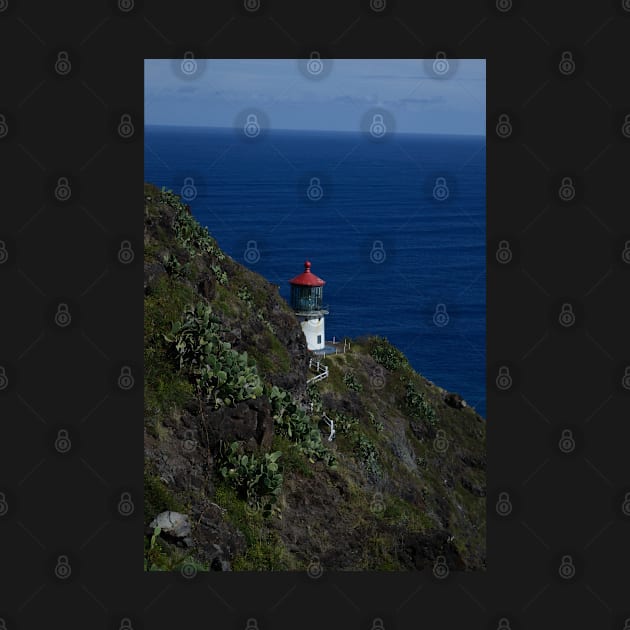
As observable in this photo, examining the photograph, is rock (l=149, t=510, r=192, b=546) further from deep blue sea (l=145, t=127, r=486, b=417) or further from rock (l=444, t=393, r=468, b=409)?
deep blue sea (l=145, t=127, r=486, b=417)

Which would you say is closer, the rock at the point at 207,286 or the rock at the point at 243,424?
the rock at the point at 243,424

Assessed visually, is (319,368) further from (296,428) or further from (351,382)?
(296,428)

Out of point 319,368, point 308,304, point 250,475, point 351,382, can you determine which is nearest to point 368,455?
point 319,368

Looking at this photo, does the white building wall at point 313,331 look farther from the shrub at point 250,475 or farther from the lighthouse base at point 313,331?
the shrub at point 250,475

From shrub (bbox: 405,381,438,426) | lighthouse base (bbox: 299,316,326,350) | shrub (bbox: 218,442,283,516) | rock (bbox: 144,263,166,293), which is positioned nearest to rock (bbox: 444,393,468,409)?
shrub (bbox: 405,381,438,426)

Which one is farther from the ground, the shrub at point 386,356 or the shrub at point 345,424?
the shrub at point 386,356

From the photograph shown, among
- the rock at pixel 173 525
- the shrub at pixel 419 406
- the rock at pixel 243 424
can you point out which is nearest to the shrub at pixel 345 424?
the shrub at pixel 419 406

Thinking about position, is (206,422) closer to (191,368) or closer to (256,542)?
(191,368)
